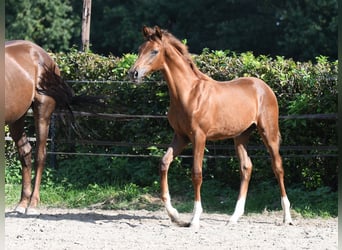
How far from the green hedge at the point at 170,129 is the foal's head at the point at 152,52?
86.0 inches

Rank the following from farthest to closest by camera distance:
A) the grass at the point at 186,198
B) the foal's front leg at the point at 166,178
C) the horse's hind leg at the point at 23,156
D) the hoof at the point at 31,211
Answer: the grass at the point at 186,198
the horse's hind leg at the point at 23,156
the hoof at the point at 31,211
the foal's front leg at the point at 166,178

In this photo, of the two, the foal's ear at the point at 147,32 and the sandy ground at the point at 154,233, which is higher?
the foal's ear at the point at 147,32

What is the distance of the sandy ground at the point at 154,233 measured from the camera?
5.48m

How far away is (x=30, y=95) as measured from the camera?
7176 millimetres

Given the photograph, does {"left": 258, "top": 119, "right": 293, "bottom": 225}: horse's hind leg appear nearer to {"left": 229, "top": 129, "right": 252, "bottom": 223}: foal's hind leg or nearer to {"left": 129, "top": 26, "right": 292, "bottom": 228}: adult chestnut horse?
{"left": 129, "top": 26, "right": 292, "bottom": 228}: adult chestnut horse

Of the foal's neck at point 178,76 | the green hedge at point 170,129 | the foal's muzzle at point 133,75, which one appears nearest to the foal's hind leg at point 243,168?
the foal's neck at point 178,76

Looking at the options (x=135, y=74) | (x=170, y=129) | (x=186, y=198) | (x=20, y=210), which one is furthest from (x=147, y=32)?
(x=186, y=198)

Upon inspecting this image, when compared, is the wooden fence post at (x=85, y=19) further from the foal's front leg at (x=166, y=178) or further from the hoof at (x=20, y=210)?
the foal's front leg at (x=166, y=178)

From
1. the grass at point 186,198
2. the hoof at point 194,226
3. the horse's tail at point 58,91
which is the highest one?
the horse's tail at point 58,91

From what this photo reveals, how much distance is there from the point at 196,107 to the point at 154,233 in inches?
55.5

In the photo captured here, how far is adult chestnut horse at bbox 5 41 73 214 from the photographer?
6941 millimetres

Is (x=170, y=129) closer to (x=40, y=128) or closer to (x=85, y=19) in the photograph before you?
(x=40, y=128)

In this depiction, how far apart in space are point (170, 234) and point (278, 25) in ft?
50.7

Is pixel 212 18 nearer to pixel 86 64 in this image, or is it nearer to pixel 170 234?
pixel 86 64
